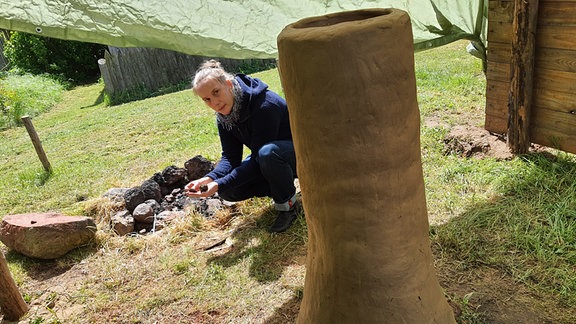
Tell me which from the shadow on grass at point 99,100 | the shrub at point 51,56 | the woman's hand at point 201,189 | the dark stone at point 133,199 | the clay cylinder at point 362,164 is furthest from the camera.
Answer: the shrub at point 51,56

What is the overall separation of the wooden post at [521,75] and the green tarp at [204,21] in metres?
0.55

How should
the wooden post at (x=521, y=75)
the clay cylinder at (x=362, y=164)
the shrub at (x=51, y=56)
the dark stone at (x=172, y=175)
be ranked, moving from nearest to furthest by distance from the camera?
the clay cylinder at (x=362, y=164)
the wooden post at (x=521, y=75)
the dark stone at (x=172, y=175)
the shrub at (x=51, y=56)

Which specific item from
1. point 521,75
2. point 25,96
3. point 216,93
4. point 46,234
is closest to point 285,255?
point 216,93

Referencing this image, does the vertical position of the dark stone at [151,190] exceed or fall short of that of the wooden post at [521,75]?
it falls short

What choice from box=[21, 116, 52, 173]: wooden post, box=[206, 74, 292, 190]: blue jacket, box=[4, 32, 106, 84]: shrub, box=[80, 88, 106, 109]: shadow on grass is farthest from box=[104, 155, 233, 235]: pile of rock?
box=[4, 32, 106, 84]: shrub

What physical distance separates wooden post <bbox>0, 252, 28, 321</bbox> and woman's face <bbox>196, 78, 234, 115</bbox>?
63.5 inches

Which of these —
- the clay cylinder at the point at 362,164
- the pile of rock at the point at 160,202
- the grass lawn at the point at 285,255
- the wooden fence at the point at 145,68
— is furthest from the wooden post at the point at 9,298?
the wooden fence at the point at 145,68

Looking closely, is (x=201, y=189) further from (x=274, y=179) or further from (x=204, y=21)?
(x=204, y=21)

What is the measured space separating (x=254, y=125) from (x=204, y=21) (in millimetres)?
787

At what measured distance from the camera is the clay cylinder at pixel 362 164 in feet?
4.62

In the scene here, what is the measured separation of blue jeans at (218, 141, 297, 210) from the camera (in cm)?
322

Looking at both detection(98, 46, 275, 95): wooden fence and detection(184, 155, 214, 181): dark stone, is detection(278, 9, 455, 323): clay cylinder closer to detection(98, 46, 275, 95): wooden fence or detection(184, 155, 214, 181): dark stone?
detection(184, 155, 214, 181): dark stone

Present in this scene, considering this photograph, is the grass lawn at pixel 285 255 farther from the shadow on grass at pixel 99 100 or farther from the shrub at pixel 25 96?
the shadow on grass at pixel 99 100

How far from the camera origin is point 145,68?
475 inches
